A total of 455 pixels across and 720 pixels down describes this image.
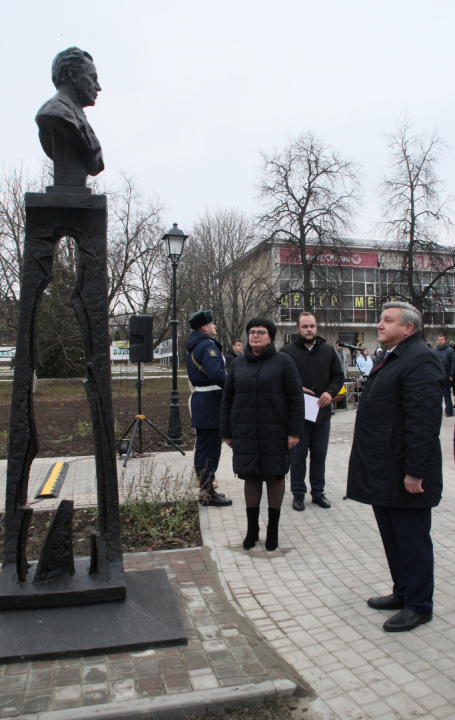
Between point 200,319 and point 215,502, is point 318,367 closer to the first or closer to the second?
point 200,319

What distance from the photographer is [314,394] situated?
598 centimetres

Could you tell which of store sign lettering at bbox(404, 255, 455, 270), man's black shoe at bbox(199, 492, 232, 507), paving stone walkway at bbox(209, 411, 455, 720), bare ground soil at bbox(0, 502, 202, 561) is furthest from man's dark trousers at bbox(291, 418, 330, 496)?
store sign lettering at bbox(404, 255, 455, 270)

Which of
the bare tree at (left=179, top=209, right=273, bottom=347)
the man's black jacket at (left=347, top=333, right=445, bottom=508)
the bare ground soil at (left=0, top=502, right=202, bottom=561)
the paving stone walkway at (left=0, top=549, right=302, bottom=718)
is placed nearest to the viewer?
the paving stone walkway at (left=0, top=549, right=302, bottom=718)

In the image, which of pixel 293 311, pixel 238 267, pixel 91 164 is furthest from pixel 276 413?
pixel 293 311

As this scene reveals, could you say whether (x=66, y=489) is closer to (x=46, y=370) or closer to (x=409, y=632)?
(x=409, y=632)

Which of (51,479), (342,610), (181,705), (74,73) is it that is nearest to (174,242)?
(51,479)

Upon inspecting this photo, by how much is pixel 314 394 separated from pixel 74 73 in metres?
3.83

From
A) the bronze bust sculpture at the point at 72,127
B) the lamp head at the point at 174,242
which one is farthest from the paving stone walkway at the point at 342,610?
the lamp head at the point at 174,242

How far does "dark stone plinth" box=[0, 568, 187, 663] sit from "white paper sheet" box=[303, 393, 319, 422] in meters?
2.76

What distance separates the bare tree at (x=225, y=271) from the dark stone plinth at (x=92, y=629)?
3016cm

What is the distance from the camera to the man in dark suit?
3186 millimetres

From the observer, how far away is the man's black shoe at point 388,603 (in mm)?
3564

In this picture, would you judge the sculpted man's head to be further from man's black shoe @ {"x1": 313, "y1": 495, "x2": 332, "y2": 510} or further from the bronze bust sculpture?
man's black shoe @ {"x1": 313, "y1": 495, "x2": 332, "y2": 510}

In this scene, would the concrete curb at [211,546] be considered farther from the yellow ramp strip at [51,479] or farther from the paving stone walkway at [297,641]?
the yellow ramp strip at [51,479]
